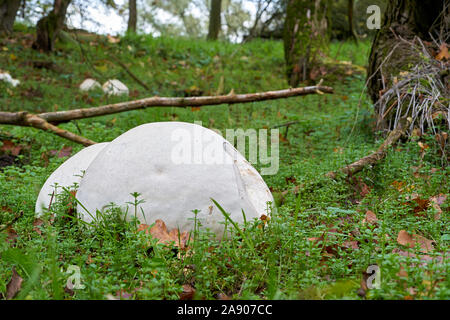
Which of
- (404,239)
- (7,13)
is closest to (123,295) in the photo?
(404,239)

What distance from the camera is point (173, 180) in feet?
7.95

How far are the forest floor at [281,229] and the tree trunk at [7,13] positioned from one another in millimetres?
3856

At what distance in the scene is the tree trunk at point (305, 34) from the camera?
8148mm

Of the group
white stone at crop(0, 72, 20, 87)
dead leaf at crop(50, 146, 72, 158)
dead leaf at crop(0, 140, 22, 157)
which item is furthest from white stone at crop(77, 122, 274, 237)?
white stone at crop(0, 72, 20, 87)

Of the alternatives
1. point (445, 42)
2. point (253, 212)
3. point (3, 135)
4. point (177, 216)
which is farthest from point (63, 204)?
point (445, 42)

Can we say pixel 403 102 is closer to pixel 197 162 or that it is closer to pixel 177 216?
pixel 197 162

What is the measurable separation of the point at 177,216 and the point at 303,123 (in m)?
3.49

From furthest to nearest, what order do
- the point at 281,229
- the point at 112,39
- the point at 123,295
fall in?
the point at 112,39 → the point at 281,229 → the point at 123,295

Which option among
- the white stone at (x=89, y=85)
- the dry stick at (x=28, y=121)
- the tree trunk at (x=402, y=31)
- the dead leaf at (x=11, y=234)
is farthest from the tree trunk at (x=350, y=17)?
the dead leaf at (x=11, y=234)

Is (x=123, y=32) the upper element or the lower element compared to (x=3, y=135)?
upper

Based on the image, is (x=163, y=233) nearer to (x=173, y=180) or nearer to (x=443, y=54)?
(x=173, y=180)

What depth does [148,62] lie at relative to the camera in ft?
34.9

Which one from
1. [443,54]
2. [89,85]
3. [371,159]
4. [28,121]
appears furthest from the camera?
[89,85]

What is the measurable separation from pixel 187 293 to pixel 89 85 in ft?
24.7
